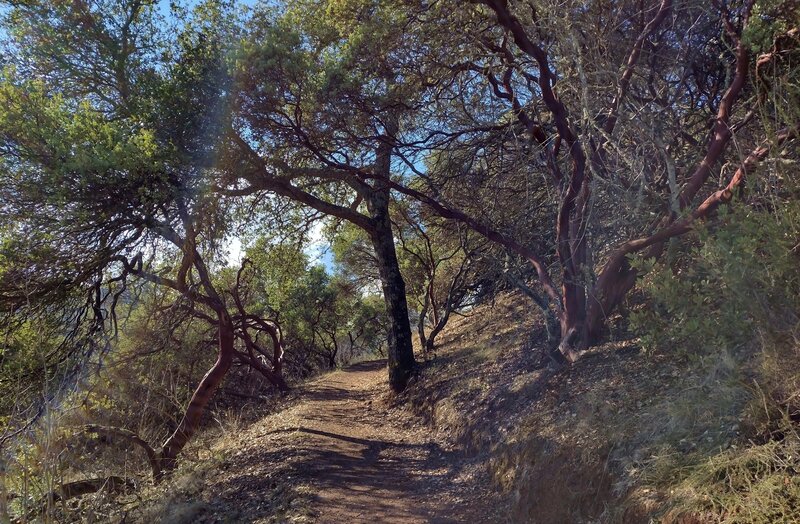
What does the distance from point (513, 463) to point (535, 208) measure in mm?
4381

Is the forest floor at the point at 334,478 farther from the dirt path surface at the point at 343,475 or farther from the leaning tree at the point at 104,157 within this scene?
the leaning tree at the point at 104,157

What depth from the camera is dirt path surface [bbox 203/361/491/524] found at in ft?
20.4

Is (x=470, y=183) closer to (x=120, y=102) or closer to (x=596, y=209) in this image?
(x=596, y=209)

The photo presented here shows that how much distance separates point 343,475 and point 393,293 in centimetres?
547

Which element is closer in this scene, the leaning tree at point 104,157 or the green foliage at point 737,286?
the green foliage at point 737,286

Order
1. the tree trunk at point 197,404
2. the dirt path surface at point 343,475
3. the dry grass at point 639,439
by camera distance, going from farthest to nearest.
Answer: the tree trunk at point 197,404, the dirt path surface at point 343,475, the dry grass at point 639,439

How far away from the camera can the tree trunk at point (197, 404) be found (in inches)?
372

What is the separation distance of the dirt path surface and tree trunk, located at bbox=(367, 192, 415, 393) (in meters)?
1.25

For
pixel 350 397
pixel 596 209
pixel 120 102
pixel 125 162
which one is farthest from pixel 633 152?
pixel 350 397

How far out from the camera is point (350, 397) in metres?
14.0

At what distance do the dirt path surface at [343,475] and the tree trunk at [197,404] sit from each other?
91 centimetres

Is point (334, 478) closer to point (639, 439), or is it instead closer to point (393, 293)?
point (639, 439)

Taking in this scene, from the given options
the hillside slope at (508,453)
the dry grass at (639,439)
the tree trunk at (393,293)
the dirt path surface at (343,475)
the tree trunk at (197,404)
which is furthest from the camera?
the tree trunk at (393,293)

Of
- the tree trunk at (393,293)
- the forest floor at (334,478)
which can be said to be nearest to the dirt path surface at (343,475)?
the forest floor at (334,478)
